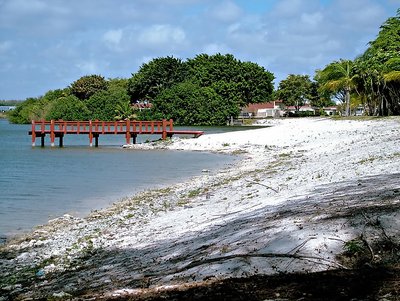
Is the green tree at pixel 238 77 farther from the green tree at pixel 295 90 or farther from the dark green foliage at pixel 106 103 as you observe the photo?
the green tree at pixel 295 90

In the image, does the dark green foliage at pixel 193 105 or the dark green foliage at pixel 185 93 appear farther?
the dark green foliage at pixel 185 93

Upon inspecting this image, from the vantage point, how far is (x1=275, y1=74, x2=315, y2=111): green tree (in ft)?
377

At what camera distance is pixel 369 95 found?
57.9 m

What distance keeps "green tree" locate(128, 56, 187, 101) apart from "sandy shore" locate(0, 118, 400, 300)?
77.2 m

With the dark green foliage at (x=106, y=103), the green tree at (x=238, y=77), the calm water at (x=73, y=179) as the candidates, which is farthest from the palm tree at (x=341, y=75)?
the dark green foliage at (x=106, y=103)

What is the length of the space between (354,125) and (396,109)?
583 inches

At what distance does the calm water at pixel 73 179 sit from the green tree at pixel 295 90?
8176 cm

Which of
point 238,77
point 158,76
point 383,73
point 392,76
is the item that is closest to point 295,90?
point 238,77

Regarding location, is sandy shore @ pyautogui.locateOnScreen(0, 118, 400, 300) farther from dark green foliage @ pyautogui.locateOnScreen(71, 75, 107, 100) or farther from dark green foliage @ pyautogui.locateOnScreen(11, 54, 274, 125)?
dark green foliage @ pyautogui.locateOnScreen(71, 75, 107, 100)

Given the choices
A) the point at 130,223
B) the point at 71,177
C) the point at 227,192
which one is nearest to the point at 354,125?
the point at 71,177

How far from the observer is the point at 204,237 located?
8.31m

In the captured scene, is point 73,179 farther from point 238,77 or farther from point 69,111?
point 69,111

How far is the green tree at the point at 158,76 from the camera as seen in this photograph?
9181cm

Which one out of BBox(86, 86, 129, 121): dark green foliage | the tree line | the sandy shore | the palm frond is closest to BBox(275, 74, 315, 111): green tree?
the tree line
